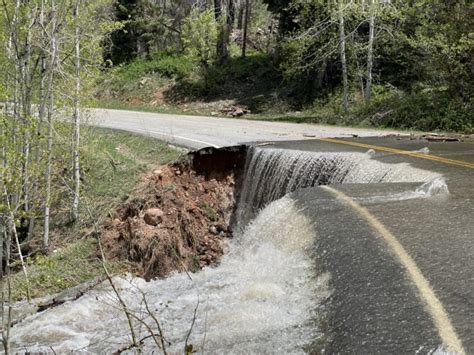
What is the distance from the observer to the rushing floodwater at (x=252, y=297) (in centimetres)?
455

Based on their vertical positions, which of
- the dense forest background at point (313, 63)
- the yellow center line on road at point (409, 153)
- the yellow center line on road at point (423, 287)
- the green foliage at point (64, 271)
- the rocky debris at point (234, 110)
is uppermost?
the dense forest background at point (313, 63)

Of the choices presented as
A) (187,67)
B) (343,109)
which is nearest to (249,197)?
(343,109)

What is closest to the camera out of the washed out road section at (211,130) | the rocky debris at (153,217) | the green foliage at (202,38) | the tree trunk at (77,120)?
the rocky debris at (153,217)

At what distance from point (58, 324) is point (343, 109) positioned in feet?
48.9

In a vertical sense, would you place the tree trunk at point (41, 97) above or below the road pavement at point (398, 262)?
above

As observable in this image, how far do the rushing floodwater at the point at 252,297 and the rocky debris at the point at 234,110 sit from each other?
42.3ft

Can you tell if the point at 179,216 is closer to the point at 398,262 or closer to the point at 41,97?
the point at 41,97

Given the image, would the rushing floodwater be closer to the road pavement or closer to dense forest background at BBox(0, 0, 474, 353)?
the road pavement

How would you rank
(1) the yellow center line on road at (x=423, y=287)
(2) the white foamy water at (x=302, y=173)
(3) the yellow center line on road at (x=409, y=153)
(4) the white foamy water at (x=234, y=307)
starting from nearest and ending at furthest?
(1) the yellow center line on road at (x=423, y=287) → (4) the white foamy water at (x=234, y=307) → (2) the white foamy water at (x=302, y=173) → (3) the yellow center line on road at (x=409, y=153)

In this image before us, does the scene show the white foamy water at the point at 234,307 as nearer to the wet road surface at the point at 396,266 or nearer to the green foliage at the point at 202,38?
the wet road surface at the point at 396,266

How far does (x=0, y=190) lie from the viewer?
7.95 m

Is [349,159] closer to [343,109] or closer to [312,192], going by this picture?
[312,192]

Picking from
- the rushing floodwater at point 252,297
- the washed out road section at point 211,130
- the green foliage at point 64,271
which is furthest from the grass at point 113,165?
the rushing floodwater at point 252,297

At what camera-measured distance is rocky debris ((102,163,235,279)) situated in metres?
9.47
